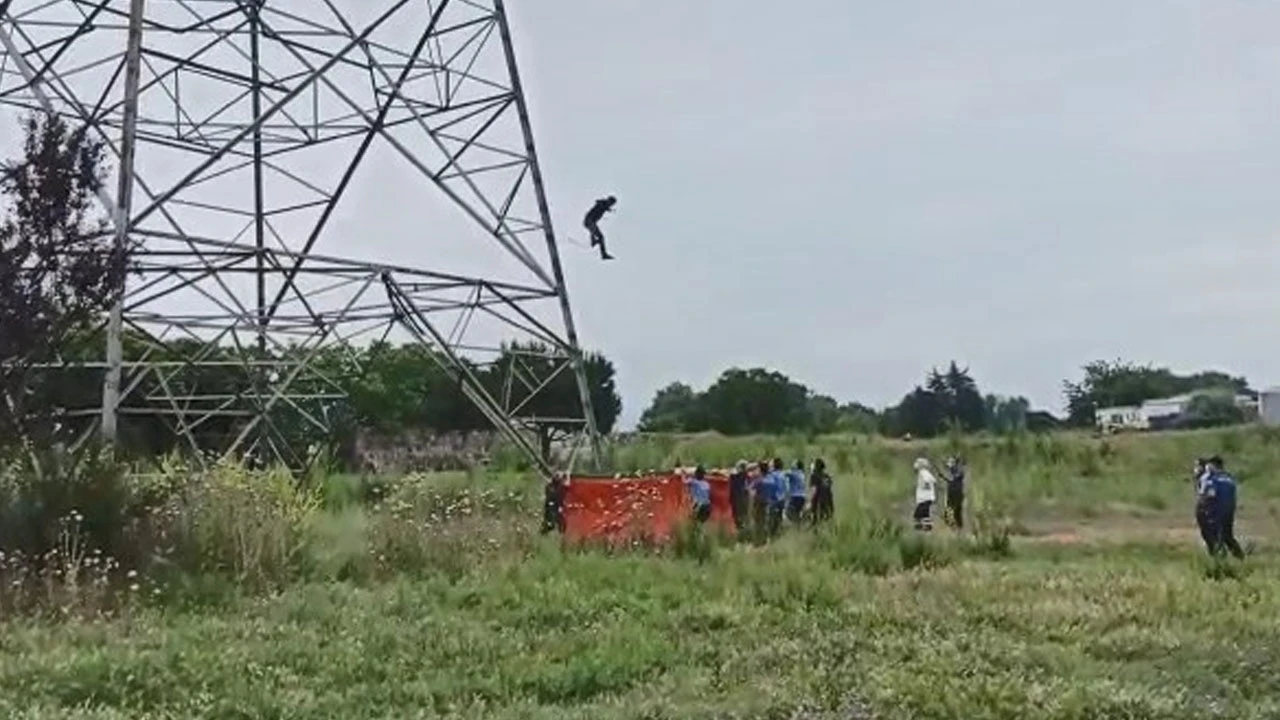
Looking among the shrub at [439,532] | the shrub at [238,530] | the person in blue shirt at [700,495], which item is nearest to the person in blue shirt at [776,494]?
the person in blue shirt at [700,495]

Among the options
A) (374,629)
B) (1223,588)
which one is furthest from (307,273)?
(1223,588)

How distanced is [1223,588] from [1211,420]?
193 ft

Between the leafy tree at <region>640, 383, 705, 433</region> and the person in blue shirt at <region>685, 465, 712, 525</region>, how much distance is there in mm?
42138

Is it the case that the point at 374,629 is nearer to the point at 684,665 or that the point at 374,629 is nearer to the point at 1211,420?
the point at 684,665

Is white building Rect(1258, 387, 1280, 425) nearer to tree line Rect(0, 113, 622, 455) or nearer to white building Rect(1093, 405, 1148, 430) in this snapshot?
white building Rect(1093, 405, 1148, 430)

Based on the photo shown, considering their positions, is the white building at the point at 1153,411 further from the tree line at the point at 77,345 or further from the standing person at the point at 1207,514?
the standing person at the point at 1207,514

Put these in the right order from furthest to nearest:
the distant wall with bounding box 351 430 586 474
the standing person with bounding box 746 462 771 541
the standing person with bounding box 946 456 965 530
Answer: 1. the distant wall with bounding box 351 430 586 474
2. the standing person with bounding box 946 456 965 530
3. the standing person with bounding box 746 462 771 541

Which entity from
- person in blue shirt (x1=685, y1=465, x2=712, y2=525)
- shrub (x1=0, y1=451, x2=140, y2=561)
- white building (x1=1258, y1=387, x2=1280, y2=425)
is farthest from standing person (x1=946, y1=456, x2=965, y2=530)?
white building (x1=1258, y1=387, x2=1280, y2=425)

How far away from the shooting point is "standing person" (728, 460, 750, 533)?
74.4 feet

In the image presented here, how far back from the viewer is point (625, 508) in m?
19.4

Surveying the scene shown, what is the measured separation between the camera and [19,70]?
17.0 meters

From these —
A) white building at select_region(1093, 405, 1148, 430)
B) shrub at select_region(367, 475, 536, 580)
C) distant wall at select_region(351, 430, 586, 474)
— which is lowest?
shrub at select_region(367, 475, 536, 580)

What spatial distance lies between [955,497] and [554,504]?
7.38 metres

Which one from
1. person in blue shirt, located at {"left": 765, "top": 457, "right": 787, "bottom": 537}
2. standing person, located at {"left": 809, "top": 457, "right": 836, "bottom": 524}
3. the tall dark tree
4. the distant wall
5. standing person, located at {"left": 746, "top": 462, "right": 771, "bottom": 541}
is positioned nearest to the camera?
the tall dark tree
